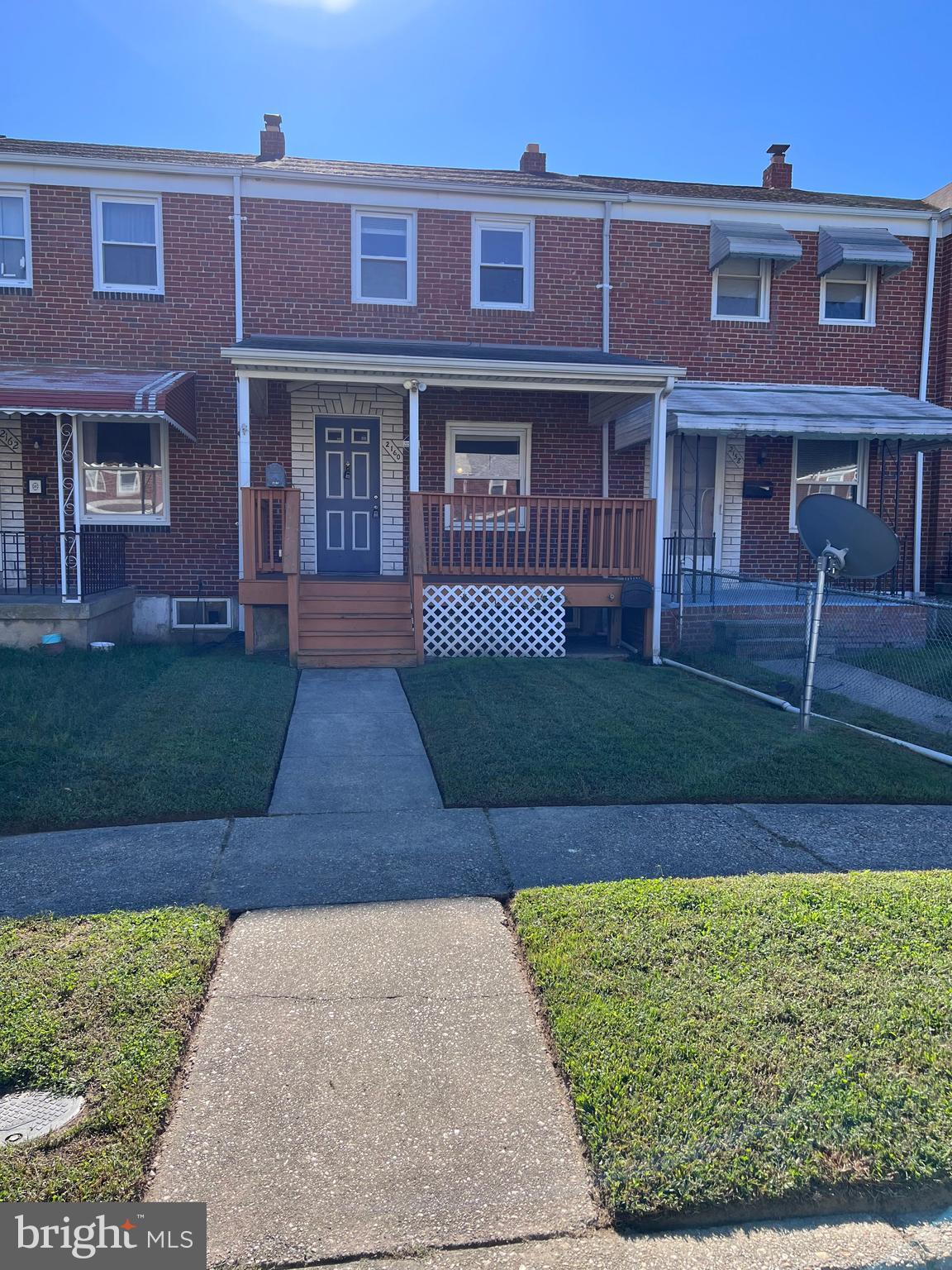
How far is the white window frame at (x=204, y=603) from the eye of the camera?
12.8m

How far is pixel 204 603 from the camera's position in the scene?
1291 centimetres

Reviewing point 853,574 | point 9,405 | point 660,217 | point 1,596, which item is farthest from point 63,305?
point 853,574

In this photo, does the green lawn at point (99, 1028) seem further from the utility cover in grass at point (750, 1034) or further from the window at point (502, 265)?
the window at point (502, 265)

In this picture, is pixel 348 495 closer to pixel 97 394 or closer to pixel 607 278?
pixel 97 394

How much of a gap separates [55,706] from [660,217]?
1115 centimetres

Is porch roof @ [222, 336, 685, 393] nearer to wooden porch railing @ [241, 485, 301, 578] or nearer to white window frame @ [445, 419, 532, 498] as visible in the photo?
wooden porch railing @ [241, 485, 301, 578]

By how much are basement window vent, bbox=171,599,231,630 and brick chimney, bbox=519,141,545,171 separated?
8988 millimetres

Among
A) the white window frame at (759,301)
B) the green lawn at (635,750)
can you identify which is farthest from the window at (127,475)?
the white window frame at (759,301)

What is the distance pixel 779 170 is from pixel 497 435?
Answer: 758 cm

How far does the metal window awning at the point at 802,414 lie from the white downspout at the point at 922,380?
71cm

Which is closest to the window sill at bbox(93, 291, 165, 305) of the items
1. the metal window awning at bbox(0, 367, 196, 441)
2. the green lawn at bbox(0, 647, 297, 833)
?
the metal window awning at bbox(0, 367, 196, 441)

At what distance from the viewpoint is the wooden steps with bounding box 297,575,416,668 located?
35.0 feet

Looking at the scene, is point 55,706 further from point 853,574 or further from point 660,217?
point 660,217

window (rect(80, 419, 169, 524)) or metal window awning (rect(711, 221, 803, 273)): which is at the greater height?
metal window awning (rect(711, 221, 803, 273))
